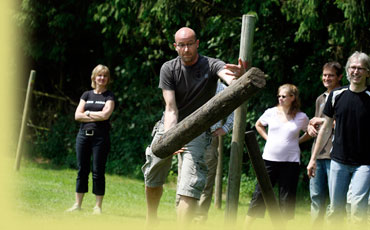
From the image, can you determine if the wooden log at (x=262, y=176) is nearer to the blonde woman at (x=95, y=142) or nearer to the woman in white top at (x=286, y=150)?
the woman in white top at (x=286, y=150)

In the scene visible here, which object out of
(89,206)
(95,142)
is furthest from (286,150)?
(89,206)

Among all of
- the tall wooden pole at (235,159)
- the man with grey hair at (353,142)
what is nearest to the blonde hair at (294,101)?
the man with grey hair at (353,142)

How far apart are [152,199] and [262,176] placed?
1490mm

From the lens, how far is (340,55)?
9.02 metres

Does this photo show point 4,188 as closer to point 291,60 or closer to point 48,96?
point 291,60

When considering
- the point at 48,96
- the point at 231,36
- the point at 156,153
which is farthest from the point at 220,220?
the point at 48,96

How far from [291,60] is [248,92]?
626 cm

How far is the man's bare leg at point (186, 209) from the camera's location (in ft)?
16.5

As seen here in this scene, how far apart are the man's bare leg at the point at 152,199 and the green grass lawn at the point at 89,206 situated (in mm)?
434

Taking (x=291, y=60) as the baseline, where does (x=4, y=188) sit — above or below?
below

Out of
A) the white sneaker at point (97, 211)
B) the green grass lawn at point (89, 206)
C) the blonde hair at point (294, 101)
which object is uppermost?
the blonde hair at point (294, 101)

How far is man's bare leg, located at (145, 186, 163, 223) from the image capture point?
5.78 meters

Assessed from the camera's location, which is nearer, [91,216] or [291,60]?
[91,216]

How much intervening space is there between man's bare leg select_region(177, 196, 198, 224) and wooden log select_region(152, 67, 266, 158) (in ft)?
2.72
